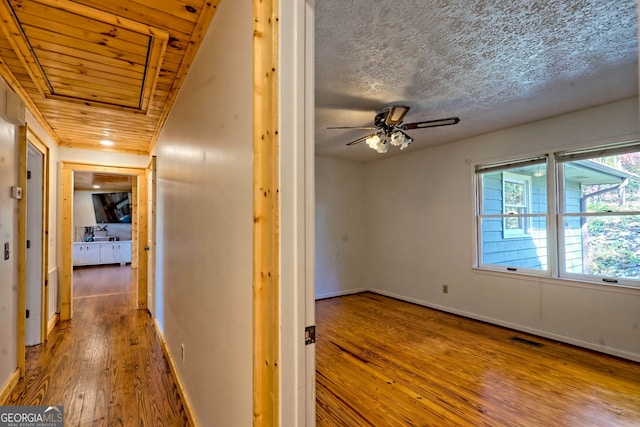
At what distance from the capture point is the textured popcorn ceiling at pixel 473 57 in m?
1.67

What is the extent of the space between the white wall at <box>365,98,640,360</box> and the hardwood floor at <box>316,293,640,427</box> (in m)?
0.26

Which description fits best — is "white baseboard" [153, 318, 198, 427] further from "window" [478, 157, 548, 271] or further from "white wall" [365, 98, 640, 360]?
"window" [478, 157, 548, 271]

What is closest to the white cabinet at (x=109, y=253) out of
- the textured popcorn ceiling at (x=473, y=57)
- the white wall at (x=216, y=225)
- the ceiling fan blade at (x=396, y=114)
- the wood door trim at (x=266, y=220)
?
the white wall at (x=216, y=225)

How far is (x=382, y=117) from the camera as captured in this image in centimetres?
301

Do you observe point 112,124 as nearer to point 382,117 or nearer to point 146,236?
point 146,236

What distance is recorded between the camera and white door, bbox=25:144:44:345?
3.04 meters

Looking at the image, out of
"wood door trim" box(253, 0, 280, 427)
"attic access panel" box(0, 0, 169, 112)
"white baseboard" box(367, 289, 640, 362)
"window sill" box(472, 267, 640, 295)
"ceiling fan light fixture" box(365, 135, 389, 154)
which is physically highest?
"attic access panel" box(0, 0, 169, 112)

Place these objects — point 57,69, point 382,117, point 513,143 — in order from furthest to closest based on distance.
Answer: point 513,143 → point 382,117 → point 57,69

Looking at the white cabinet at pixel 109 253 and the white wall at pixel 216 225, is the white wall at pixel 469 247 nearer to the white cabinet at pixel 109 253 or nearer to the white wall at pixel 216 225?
the white wall at pixel 216 225

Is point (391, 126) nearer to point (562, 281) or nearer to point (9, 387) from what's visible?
point (562, 281)

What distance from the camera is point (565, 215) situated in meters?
3.34

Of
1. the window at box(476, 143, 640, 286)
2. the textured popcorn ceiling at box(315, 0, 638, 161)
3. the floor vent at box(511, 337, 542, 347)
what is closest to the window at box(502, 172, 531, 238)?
the window at box(476, 143, 640, 286)

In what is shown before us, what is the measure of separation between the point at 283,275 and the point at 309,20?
2.73ft

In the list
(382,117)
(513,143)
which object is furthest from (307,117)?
(513,143)
